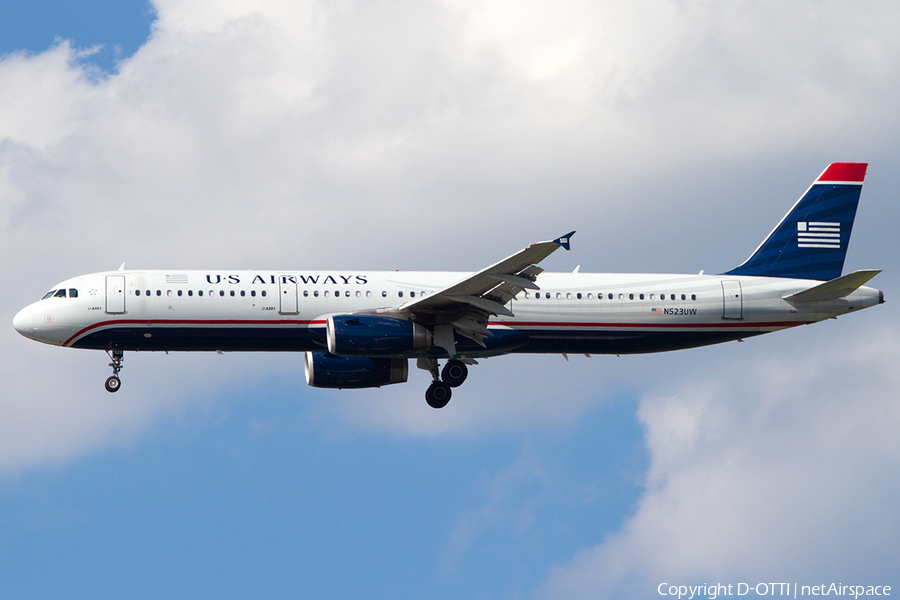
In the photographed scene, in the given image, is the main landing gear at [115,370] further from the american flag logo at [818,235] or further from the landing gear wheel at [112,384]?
the american flag logo at [818,235]

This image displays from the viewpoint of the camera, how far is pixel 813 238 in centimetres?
4416

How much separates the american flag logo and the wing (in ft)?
42.8

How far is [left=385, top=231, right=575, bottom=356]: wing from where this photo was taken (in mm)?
35156

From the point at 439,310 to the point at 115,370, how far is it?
38.3 feet

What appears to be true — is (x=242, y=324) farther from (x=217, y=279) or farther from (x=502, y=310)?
(x=502, y=310)

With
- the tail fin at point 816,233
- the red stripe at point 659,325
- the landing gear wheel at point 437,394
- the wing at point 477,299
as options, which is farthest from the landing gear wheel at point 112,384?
the tail fin at point 816,233

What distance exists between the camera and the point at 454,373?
40.5 metres

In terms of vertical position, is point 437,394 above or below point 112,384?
below

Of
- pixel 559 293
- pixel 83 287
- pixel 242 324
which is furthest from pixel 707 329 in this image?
pixel 83 287

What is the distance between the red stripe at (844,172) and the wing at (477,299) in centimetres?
1518

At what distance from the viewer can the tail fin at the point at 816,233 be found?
143ft

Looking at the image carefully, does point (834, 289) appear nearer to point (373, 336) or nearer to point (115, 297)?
point (373, 336)

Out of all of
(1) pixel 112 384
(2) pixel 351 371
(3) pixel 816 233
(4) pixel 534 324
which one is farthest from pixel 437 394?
(3) pixel 816 233

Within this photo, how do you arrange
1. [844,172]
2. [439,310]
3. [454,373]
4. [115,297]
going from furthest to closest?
1. [844,172]
2. [454,373]
3. [115,297]
4. [439,310]
